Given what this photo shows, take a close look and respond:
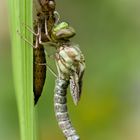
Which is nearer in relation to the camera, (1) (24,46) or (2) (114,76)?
(1) (24,46)

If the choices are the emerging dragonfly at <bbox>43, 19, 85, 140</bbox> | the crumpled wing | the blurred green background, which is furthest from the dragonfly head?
the blurred green background

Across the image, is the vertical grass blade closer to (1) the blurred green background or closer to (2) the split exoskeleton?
(2) the split exoskeleton

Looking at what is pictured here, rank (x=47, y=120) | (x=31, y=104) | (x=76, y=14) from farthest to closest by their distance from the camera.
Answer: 1. (x=76, y=14)
2. (x=47, y=120)
3. (x=31, y=104)

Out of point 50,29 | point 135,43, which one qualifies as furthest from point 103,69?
point 50,29

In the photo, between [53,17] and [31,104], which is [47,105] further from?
[31,104]

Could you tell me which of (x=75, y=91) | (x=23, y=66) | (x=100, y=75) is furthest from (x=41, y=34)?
(x=100, y=75)

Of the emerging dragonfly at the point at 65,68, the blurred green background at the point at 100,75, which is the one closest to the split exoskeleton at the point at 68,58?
the emerging dragonfly at the point at 65,68
